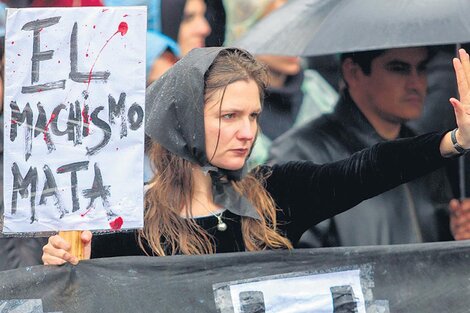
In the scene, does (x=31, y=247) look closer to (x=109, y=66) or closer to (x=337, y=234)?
(x=337, y=234)

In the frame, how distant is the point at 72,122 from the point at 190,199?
0.46 meters

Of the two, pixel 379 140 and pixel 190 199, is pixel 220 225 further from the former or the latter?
pixel 379 140

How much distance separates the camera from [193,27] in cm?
613

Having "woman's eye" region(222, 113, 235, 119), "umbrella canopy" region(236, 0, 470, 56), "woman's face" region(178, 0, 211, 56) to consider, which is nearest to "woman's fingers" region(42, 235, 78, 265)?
"woman's eye" region(222, 113, 235, 119)

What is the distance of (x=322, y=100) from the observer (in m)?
6.18

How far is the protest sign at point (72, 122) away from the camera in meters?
3.82

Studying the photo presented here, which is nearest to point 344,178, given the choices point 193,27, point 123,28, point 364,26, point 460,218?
point 123,28

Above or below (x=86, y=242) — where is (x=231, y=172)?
above

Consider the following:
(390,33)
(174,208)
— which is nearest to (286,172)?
(174,208)

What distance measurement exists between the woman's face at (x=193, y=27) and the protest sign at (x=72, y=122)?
2.26 m

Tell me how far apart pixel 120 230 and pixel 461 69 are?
109cm

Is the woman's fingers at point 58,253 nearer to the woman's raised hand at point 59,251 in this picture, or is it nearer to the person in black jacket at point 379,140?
the woman's raised hand at point 59,251

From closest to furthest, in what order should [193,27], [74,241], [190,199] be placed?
[74,241] < [190,199] < [193,27]

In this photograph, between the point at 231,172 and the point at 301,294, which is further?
the point at 231,172
